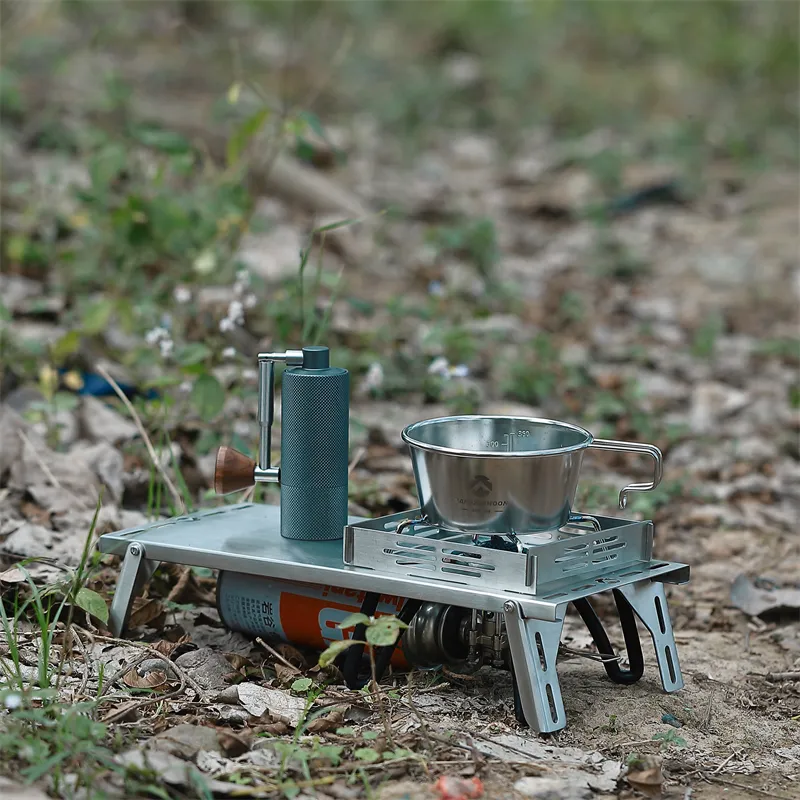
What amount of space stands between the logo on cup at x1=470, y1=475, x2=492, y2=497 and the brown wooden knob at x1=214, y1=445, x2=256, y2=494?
58 cm

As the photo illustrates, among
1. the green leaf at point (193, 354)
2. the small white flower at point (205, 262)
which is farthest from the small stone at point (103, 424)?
the small white flower at point (205, 262)

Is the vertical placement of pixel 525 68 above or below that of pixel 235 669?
above

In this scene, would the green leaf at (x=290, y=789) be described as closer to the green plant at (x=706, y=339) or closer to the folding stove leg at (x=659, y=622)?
the folding stove leg at (x=659, y=622)

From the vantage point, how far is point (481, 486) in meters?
2.25

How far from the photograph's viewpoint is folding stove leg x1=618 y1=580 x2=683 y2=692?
7.93 ft

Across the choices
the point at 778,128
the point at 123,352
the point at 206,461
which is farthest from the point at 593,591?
the point at 778,128

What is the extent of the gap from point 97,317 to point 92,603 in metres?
1.69

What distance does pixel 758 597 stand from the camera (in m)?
3.16

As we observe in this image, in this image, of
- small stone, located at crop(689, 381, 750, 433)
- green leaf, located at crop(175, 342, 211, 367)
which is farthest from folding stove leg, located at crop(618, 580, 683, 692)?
small stone, located at crop(689, 381, 750, 433)

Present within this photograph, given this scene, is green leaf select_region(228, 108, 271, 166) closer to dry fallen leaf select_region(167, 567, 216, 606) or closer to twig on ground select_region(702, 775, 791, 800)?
dry fallen leaf select_region(167, 567, 216, 606)

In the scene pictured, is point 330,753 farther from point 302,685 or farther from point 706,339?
point 706,339

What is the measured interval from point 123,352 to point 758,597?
7.48ft

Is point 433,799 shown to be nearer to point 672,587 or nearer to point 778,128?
point 672,587

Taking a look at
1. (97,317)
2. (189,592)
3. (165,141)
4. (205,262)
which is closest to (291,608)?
(189,592)
